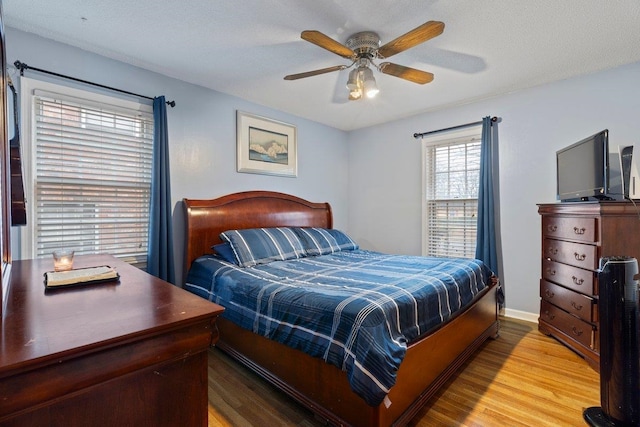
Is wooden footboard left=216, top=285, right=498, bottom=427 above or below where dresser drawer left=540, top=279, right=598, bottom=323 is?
below

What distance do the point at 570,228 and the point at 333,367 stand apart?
2.41m

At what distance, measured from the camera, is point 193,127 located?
3129 millimetres

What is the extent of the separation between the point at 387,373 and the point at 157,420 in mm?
970

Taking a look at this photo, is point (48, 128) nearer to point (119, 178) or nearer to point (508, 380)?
point (119, 178)

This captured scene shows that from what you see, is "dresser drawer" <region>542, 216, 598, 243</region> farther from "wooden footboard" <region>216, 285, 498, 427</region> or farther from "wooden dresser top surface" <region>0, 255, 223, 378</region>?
"wooden dresser top surface" <region>0, 255, 223, 378</region>

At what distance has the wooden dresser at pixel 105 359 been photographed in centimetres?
62

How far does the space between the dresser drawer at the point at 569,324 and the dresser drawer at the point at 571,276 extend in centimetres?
24

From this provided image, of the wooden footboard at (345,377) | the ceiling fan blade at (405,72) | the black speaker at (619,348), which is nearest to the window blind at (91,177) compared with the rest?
the wooden footboard at (345,377)

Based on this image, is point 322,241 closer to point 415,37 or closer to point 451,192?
point 451,192

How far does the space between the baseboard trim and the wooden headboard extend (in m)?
2.40

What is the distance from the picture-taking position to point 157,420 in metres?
0.81

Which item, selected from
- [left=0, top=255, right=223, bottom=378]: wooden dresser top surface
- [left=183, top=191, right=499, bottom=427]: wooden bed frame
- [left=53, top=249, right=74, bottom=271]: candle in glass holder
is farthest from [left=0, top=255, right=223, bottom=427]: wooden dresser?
[left=183, top=191, right=499, bottom=427]: wooden bed frame

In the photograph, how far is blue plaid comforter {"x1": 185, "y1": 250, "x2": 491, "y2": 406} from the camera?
4.74 feet

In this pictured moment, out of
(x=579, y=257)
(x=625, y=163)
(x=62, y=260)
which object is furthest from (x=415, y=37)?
(x=62, y=260)
